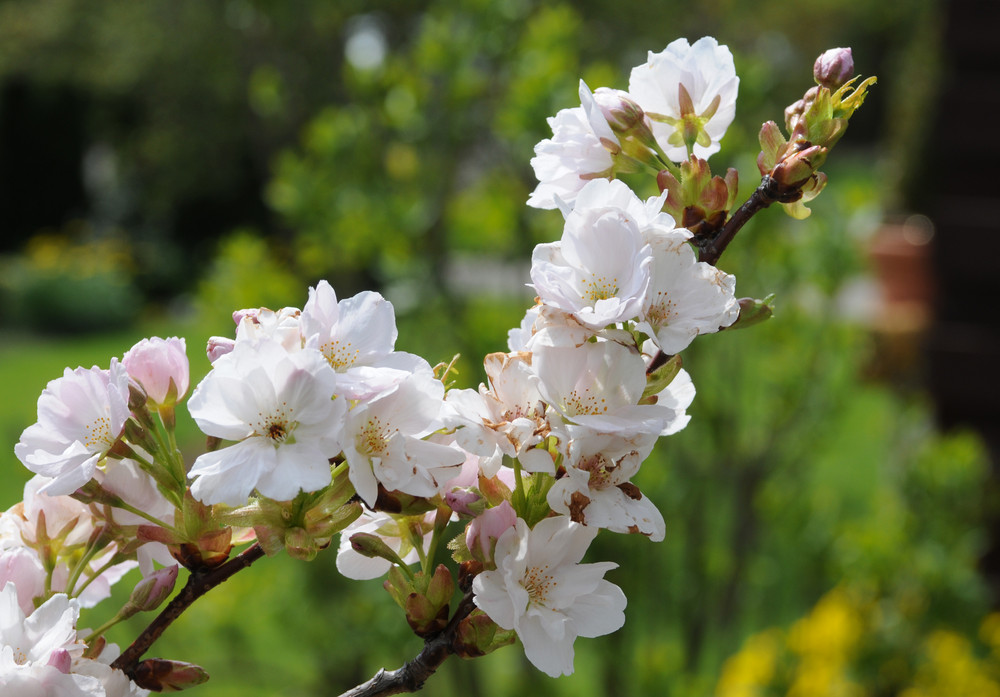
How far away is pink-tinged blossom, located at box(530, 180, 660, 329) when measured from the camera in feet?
1.76

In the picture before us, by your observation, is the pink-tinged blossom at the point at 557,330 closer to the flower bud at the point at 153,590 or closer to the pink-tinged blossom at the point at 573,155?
the pink-tinged blossom at the point at 573,155

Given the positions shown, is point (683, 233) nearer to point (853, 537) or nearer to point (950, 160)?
point (853, 537)

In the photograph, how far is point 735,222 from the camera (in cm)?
61

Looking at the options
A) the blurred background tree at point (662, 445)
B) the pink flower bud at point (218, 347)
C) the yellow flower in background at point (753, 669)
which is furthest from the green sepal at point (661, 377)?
the yellow flower in background at point (753, 669)

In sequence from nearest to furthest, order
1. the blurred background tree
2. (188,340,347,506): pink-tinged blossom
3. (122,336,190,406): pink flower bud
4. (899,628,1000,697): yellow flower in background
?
(188,340,347,506): pink-tinged blossom → (122,336,190,406): pink flower bud → the blurred background tree → (899,628,1000,697): yellow flower in background

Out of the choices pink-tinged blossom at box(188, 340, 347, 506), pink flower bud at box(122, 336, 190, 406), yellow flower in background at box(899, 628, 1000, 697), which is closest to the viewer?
pink-tinged blossom at box(188, 340, 347, 506)

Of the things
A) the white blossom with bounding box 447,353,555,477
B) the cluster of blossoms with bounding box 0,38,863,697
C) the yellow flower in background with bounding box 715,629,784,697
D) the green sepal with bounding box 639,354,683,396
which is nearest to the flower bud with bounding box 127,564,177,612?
the cluster of blossoms with bounding box 0,38,863,697

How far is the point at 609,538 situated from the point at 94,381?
1.87 m

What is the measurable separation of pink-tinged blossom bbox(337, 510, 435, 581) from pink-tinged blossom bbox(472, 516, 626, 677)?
9 cm

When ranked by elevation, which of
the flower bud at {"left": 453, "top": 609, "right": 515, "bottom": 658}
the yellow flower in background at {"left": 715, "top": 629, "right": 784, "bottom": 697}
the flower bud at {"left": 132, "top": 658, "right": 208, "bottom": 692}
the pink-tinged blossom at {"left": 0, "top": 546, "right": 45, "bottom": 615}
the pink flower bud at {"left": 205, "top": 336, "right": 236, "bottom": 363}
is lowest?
the yellow flower in background at {"left": 715, "top": 629, "right": 784, "bottom": 697}

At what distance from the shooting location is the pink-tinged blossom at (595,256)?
0.54 m

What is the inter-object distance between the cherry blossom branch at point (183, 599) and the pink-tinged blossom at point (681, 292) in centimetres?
27

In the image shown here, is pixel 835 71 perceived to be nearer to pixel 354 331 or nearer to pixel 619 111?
pixel 619 111

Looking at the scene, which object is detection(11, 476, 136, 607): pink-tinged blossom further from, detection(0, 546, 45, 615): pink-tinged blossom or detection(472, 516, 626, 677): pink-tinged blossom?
detection(472, 516, 626, 677): pink-tinged blossom
